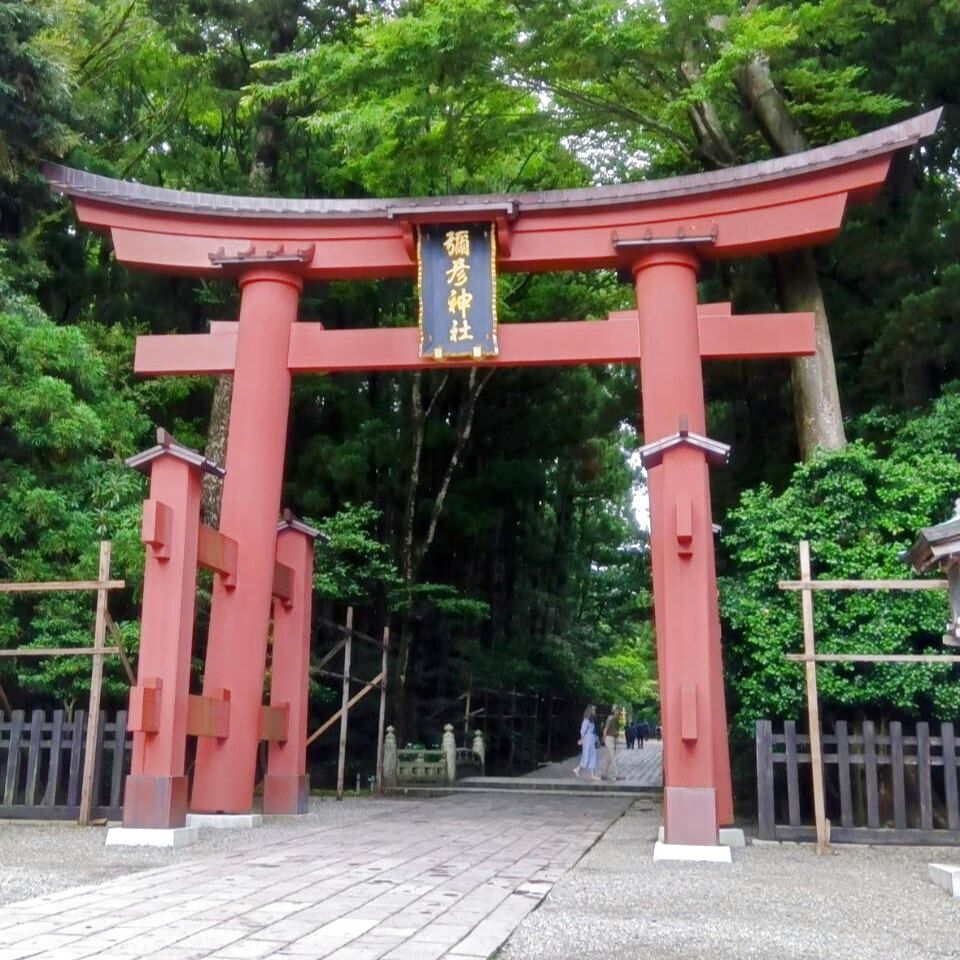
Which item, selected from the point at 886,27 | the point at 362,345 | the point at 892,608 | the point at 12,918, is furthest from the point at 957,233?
the point at 12,918

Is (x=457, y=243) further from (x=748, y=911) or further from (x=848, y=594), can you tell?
(x=748, y=911)

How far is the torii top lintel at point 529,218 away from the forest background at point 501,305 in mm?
1517

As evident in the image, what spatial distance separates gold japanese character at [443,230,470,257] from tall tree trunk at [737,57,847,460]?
3.66 metres

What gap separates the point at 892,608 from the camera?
30.5ft

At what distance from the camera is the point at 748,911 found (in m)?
5.39

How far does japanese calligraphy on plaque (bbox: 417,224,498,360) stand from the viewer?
32.2 feet

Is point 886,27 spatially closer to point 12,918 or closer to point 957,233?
point 957,233

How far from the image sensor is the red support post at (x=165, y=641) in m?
7.99

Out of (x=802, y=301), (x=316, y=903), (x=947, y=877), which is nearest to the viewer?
(x=316, y=903)

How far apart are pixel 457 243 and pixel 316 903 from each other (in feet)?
21.6

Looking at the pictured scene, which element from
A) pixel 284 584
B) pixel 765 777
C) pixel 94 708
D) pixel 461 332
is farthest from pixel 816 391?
pixel 94 708

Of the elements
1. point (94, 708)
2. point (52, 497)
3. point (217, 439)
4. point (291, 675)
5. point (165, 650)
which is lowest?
point (94, 708)

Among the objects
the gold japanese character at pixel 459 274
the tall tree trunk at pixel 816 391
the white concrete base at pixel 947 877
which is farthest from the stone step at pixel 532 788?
the white concrete base at pixel 947 877

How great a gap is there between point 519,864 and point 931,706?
4549 mm
